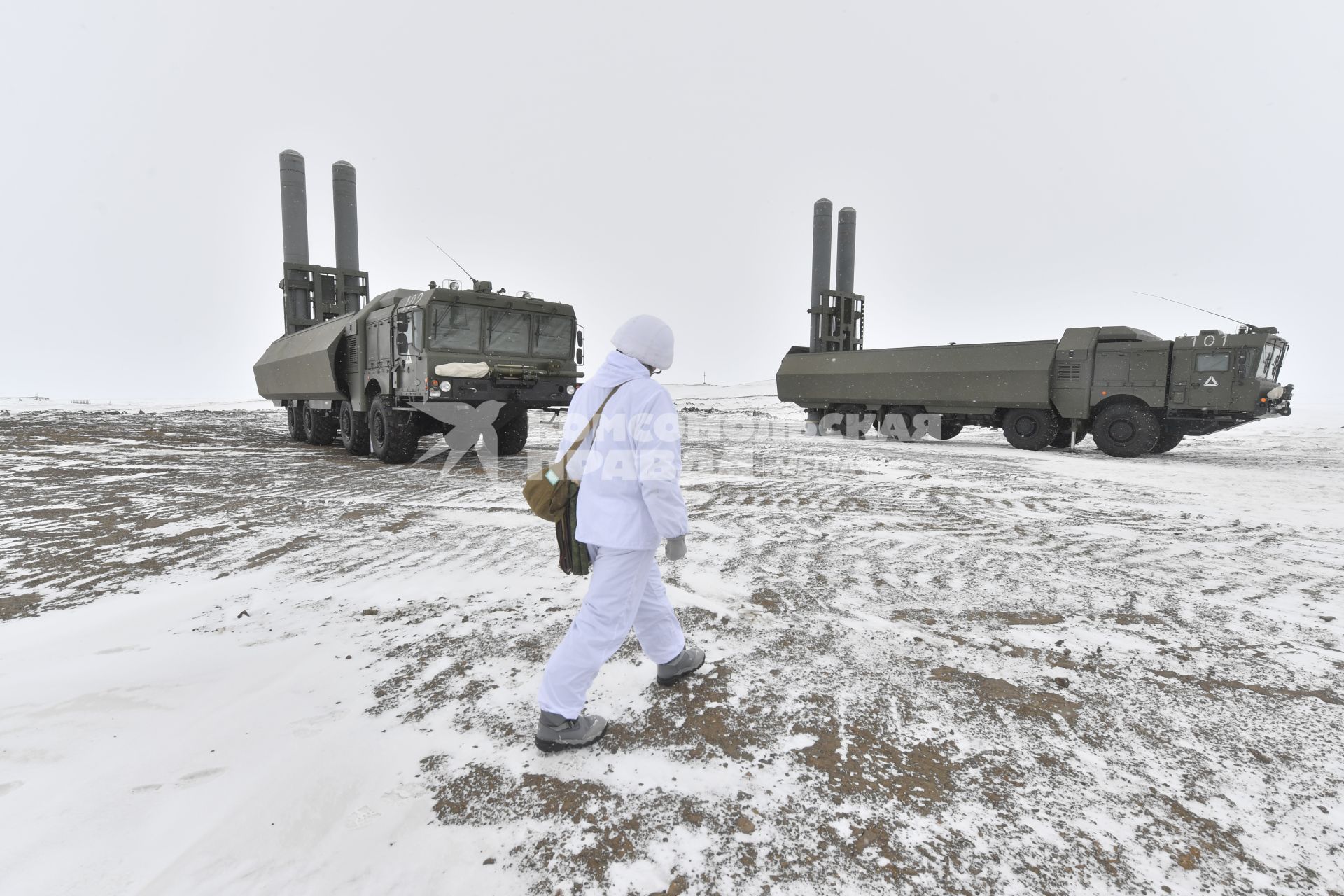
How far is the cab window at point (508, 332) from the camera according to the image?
389 inches

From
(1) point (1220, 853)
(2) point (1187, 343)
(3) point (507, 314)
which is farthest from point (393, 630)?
(2) point (1187, 343)

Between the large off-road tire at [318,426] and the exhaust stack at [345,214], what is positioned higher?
the exhaust stack at [345,214]

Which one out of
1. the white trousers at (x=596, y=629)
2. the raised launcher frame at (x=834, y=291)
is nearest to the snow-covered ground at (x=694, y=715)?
the white trousers at (x=596, y=629)

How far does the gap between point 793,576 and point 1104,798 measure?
96.5 inches

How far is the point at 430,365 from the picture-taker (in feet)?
30.1

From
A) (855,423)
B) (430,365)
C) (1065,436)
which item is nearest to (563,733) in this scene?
(430,365)

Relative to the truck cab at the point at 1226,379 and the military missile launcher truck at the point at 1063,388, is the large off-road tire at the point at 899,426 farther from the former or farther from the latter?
the truck cab at the point at 1226,379

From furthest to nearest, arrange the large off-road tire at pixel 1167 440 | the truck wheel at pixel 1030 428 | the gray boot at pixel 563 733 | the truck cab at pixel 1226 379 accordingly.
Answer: the truck wheel at pixel 1030 428 < the large off-road tire at pixel 1167 440 < the truck cab at pixel 1226 379 < the gray boot at pixel 563 733

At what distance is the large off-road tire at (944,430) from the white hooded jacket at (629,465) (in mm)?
16310

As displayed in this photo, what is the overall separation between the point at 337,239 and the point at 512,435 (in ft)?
44.5

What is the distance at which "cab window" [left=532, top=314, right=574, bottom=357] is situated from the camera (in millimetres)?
10383

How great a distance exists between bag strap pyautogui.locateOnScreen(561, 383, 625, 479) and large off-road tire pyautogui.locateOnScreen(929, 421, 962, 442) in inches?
643

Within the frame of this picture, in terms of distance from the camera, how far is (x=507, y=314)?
10.1 meters

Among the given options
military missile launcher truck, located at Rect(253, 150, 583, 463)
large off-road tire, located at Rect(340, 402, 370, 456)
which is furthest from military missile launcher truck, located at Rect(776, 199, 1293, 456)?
large off-road tire, located at Rect(340, 402, 370, 456)
